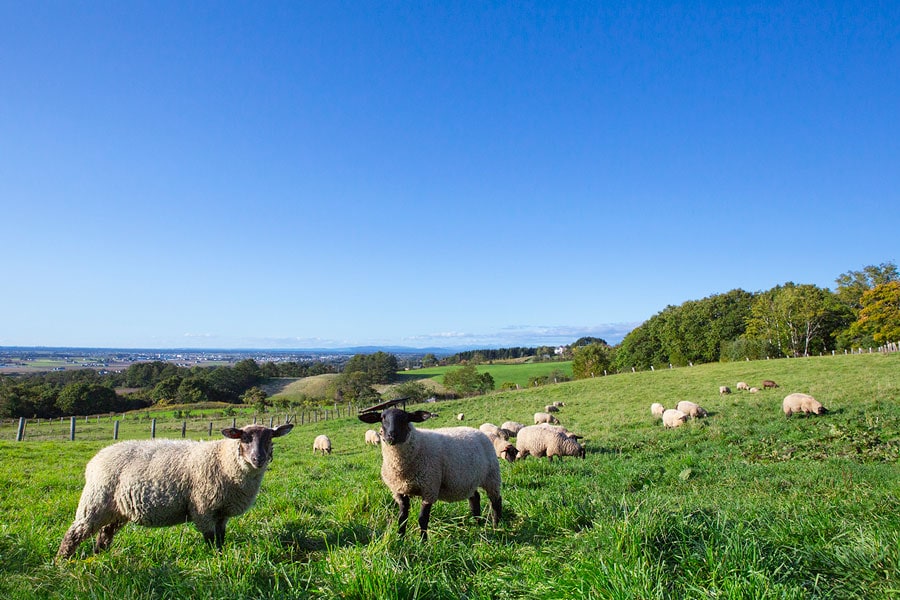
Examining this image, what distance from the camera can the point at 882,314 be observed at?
58.6 m

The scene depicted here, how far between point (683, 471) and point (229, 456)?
33.7ft

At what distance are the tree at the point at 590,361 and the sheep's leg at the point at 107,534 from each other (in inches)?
3311

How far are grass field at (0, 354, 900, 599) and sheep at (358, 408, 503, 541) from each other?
1.19 feet

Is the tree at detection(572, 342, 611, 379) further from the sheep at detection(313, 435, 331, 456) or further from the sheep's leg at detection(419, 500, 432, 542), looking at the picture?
the sheep's leg at detection(419, 500, 432, 542)

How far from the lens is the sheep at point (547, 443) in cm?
1523

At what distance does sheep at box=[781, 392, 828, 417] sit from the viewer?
58.9ft

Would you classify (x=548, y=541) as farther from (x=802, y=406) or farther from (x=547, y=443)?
(x=802, y=406)

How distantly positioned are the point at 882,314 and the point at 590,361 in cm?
4178

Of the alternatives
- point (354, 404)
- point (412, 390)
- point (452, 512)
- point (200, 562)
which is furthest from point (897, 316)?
point (200, 562)

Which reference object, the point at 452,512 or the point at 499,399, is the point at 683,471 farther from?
the point at 499,399

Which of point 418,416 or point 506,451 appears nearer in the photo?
point 418,416

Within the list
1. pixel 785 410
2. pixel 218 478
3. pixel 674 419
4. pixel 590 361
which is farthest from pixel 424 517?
pixel 590 361

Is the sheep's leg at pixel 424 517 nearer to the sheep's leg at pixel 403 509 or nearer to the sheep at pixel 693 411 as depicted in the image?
the sheep's leg at pixel 403 509

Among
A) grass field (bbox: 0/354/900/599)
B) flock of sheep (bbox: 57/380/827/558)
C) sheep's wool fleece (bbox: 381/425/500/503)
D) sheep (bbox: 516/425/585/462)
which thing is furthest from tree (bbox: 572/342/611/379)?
flock of sheep (bbox: 57/380/827/558)
